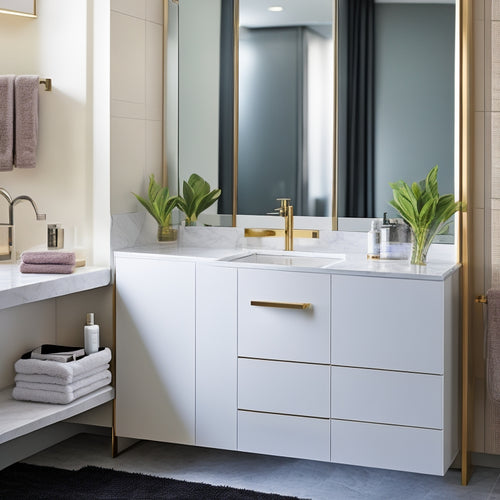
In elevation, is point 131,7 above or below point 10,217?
above

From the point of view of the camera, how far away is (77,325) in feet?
11.5

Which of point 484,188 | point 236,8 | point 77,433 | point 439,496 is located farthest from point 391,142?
point 77,433

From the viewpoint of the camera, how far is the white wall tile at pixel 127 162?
341 cm

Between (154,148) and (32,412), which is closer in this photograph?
(32,412)

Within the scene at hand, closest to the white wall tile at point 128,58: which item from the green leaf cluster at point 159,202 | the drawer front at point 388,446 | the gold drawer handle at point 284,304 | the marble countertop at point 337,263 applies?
the green leaf cluster at point 159,202

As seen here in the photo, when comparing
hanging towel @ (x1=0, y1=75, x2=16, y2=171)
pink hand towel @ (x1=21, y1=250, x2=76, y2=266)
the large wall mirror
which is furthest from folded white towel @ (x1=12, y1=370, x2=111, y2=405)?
the large wall mirror

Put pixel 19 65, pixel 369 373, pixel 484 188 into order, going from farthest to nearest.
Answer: pixel 19 65 < pixel 484 188 < pixel 369 373

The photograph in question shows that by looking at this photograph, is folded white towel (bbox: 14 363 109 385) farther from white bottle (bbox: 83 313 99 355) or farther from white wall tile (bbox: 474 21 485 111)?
white wall tile (bbox: 474 21 485 111)

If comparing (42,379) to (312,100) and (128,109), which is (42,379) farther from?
(312,100)

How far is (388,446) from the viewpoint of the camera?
2.95 meters

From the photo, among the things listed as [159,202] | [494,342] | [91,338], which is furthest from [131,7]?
[494,342]

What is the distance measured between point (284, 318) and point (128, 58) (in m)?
1.30

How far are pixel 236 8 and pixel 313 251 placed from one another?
110 cm

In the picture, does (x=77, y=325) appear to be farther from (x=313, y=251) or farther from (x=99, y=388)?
(x=313, y=251)
